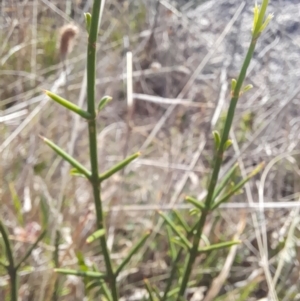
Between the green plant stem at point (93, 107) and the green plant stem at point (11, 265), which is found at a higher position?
the green plant stem at point (93, 107)

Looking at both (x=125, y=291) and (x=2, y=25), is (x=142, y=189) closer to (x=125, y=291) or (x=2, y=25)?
(x=125, y=291)

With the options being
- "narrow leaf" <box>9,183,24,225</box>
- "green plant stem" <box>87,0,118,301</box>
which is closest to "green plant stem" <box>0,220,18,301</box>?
"green plant stem" <box>87,0,118,301</box>

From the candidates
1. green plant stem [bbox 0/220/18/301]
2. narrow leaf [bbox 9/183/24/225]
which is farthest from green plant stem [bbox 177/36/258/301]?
narrow leaf [bbox 9/183/24/225]

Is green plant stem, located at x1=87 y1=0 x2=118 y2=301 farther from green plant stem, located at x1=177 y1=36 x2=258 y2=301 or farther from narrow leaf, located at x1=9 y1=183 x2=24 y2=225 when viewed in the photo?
narrow leaf, located at x1=9 y1=183 x2=24 y2=225

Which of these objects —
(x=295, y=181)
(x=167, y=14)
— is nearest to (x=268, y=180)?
(x=295, y=181)

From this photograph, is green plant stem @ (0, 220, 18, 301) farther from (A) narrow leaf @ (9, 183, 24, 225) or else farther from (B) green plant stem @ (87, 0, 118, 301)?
(A) narrow leaf @ (9, 183, 24, 225)

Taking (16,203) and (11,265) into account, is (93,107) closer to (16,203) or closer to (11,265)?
(11,265)

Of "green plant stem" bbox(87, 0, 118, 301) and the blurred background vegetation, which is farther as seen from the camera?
the blurred background vegetation

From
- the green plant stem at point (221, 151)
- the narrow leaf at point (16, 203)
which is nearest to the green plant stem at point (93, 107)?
the green plant stem at point (221, 151)

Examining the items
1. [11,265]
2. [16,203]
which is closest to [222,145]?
[11,265]

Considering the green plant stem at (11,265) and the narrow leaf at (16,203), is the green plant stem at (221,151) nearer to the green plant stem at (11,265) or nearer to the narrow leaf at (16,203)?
the green plant stem at (11,265)

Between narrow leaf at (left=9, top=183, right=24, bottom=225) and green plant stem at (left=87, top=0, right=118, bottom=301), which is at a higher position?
green plant stem at (left=87, top=0, right=118, bottom=301)
